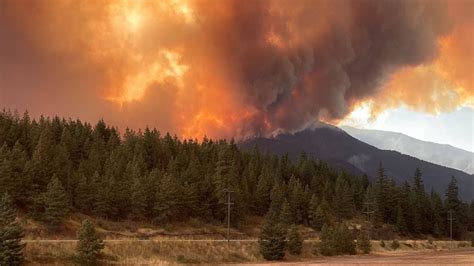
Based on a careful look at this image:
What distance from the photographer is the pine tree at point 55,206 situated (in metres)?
86.6

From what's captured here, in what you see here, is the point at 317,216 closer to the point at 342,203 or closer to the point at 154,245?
the point at 342,203

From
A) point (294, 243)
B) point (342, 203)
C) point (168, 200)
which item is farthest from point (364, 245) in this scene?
point (342, 203)

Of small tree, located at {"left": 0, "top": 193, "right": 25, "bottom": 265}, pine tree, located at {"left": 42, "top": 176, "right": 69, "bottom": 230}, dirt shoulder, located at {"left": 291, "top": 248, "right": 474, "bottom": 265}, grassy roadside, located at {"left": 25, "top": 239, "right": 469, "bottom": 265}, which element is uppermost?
pine tree, located at {"left": 42, "top": 176, "right": 69, "bottom": 230}

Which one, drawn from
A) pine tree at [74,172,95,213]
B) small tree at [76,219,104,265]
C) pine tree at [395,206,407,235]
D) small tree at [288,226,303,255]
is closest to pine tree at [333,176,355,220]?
pine tree at [395,206,407,235]

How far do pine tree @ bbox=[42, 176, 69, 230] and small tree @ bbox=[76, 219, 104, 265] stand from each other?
32172 millimetres

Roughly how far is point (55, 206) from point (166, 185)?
93.6ft

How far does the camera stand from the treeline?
326ft

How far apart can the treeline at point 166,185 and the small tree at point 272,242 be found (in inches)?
1254

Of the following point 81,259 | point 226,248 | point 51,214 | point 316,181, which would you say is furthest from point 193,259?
point 316,181

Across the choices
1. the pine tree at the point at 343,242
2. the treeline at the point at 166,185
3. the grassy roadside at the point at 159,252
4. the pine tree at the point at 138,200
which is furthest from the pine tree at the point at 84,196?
the pine tree at the point at 343,242

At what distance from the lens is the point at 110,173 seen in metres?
112

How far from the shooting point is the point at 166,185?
111 m

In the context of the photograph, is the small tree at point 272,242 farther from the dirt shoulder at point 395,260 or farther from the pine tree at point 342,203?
the pine tree at point 342,203

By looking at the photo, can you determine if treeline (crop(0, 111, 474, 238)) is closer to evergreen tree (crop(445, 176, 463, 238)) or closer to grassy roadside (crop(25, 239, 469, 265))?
evergreen tree (crop(445, 176, 463, 238))
